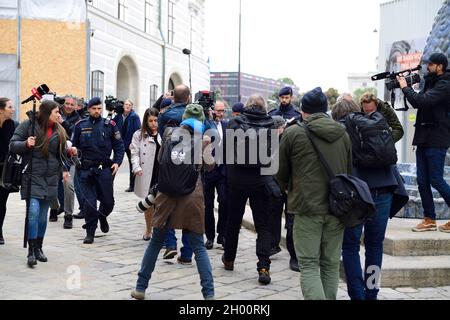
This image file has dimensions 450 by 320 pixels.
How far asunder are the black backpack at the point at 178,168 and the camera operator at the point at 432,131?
2.42m

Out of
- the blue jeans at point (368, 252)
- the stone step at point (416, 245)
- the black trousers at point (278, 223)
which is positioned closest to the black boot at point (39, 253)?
the black trousers at point (278, 223)

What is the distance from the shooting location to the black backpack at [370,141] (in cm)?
517

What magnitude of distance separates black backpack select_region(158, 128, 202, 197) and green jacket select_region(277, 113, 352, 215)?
92cm

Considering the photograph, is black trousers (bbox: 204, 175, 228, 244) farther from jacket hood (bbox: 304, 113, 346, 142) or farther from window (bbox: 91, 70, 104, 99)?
window (bbox: 91, 70, 104, 99)

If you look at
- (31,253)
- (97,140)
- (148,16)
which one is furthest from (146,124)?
(148,16)

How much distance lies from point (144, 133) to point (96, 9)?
15.2 meters

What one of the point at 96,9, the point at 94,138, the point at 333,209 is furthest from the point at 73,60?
the point at 333,209

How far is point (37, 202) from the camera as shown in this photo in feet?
22.3

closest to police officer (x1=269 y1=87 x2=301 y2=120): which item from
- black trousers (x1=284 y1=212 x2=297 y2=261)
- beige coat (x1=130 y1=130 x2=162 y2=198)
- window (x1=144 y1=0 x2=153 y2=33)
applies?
black trousers (x1=284 y1=212 x2=297 y2=261)

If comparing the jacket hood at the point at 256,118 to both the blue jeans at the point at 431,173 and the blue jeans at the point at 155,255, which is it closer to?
the blue jeans at the point at 155,255

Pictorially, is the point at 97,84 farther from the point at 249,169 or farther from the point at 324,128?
the point at 324,128

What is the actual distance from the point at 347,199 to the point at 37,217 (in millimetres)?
3711

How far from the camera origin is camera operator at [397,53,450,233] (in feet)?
21.2
